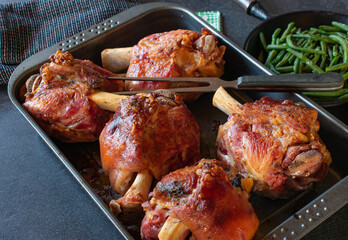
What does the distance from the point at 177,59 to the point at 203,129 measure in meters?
0.46

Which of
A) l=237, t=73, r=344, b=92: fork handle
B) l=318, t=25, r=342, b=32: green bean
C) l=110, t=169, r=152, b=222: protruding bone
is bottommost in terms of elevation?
l=110, t=169, r=152, b=222: protruding bone

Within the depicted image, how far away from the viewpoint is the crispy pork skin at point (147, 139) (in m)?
1.65

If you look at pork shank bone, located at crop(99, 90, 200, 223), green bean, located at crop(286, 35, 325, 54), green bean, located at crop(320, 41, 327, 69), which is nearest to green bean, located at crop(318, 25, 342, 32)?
green bean, located at crop(320, 41, 327, 69)

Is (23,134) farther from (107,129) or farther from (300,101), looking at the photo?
(300,101)

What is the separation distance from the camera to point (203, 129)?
2174 mm

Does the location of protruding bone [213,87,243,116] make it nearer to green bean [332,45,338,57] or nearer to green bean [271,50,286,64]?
green bean [271,50,286,64]

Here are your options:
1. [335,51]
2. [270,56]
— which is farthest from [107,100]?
[335,51]

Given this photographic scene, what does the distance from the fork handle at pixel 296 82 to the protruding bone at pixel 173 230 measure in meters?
0.89

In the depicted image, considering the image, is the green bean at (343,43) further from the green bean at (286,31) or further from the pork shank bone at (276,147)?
the pork shank bone at (276,147)

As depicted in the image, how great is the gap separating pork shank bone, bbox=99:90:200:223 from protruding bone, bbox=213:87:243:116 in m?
0.21

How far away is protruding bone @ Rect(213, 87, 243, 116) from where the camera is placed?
1876 millimetres

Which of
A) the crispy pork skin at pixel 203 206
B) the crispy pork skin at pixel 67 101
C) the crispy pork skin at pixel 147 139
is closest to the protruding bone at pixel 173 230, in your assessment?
the crispy pork skin at pixel 203 206

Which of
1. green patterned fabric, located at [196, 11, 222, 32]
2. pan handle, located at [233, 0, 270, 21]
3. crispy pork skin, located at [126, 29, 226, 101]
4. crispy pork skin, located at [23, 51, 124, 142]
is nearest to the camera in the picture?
crispy pork skin, located at [23, 51, 124, 142]

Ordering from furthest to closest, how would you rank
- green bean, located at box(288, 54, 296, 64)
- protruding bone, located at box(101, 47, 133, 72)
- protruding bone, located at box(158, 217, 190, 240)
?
green bean, located at box(288, 54, 296, 64) < protruding bone, located at box(101, 47, 133, 72) < protruding bone, located at box(158, 217, 190, 240)
